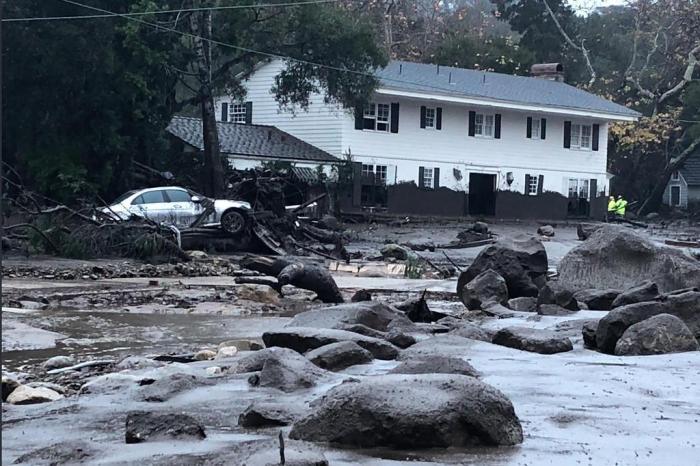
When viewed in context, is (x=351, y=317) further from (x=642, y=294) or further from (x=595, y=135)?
(x=595, y=135)

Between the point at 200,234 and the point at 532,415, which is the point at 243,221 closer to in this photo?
the point at 200,234

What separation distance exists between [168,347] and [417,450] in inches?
236

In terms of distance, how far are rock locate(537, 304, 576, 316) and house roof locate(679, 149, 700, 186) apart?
58.4 m

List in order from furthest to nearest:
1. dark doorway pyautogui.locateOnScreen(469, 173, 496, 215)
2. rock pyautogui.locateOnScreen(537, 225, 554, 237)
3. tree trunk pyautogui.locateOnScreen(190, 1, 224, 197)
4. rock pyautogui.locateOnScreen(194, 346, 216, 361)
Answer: dark doorway pyautogui.locateOnScreen(469, 173, 496, 215)
rock pyautogui.locateOnScreen(537, 225, 554, 237)
tree trunk pyautogui.locateOnScreen(190, 1, 224, 197)
rock pyautogui.locateOnScreen(194, 346, 216, 361)

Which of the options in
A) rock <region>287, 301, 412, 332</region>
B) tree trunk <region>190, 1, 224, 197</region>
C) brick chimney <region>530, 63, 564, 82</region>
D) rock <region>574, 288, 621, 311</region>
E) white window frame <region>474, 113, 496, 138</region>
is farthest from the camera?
brick chimney <region>530, 63, 564, 82</region>

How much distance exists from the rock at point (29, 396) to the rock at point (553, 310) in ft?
26.8

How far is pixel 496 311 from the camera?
48.4 ft

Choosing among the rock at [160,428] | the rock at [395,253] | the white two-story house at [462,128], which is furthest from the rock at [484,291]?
the white two-story house at [462,128]

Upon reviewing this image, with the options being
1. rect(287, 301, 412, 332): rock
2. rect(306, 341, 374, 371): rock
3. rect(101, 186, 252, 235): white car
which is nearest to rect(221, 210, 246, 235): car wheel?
rect(101, 186, 252, 235): white car

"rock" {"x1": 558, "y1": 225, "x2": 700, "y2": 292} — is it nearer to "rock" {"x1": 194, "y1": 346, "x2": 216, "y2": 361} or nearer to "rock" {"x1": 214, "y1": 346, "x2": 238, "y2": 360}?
→ "rock" {"x1": 214, "y1": 346, "x2": 238, "y2": 360}

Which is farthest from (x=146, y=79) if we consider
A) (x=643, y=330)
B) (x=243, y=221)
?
(x=643, y=330)

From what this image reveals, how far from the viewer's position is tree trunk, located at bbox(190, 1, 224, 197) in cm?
3408

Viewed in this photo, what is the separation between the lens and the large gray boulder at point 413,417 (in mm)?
5518

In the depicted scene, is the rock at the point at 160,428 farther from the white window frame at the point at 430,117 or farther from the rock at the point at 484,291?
the white window frame at the point at 430,117
